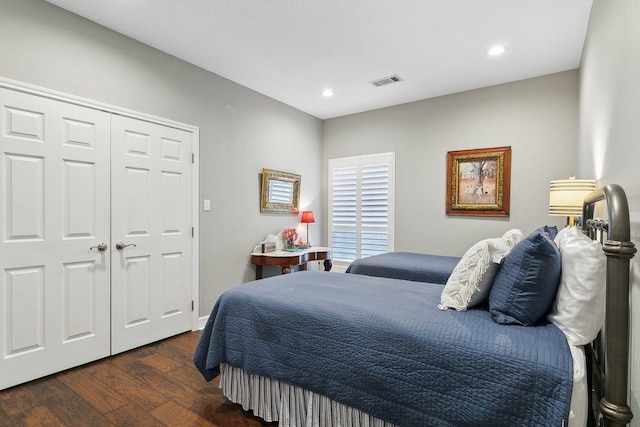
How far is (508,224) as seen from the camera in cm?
403

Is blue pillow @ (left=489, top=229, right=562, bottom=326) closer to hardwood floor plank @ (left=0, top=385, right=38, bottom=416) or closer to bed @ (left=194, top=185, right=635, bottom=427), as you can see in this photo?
bed @ (left=194, top=185, right=635, bottom=427)

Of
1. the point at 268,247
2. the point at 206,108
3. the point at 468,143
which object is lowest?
the point at 268,247

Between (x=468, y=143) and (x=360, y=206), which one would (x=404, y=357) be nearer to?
(x=468, y=143)

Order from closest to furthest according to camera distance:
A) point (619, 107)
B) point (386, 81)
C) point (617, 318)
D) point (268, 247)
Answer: point (617, 318), point (619, 107), point (386, 81), point (268, 247)

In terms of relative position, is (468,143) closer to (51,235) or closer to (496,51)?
(496,51)

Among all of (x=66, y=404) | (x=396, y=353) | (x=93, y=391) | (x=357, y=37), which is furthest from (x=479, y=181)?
(x=66, y=404)

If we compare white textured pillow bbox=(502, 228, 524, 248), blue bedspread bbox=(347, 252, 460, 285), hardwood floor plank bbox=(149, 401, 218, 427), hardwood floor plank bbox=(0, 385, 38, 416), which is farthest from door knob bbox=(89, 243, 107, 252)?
white textured pillow bbox=(502, 228, 524, 248)

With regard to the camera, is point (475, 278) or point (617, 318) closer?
point (617, 318)

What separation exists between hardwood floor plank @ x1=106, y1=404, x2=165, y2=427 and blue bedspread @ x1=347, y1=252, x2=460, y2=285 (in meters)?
2.26

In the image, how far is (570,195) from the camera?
2.61 meters

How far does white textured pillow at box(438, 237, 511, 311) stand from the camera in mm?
1675

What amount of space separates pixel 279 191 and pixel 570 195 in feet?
11.0

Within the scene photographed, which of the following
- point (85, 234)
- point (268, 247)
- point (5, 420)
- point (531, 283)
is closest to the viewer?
point (531, 283)

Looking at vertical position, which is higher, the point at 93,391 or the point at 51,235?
the point at 51,235
